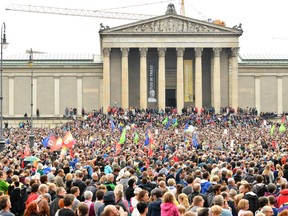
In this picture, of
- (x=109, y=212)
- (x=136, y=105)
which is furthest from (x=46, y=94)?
(x=109, y=212)

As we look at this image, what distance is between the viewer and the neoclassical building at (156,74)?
314 feet

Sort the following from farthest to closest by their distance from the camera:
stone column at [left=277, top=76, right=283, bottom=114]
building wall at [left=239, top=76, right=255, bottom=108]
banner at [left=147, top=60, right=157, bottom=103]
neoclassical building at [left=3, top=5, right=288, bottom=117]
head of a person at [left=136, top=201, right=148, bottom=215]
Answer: stone column at [left=277, top=76, right=283, bottom=114]
building wall at [left=239, top=76, right=255, bottom=108]
banner at [left=147, top=60, right=157, bottom=103]
neoclassical building at [left=3, top=5, right=288, bottom=117]
head of a person at [left=136, top=201, right=148, bottom=215]

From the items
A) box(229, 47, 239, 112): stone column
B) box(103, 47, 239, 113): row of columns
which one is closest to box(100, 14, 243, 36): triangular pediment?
box(103, 47, 239, 113): row of columns

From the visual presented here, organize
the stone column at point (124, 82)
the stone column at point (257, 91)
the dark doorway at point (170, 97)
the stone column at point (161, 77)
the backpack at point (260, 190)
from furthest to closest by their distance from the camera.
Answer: the stone column at point (257, 91) < the dark doorway at point (170, 97) < the stone column at point (161, 77) < the stone column at point (124, 82) < the backpack at point (260, 190)

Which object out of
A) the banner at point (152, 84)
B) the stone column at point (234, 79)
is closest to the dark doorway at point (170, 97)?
the banner at point (152, 84)

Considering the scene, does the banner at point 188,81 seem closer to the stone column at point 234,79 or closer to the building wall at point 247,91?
the stone column at point 234,79

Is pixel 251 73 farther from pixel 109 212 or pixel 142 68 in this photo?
pixel 109 212

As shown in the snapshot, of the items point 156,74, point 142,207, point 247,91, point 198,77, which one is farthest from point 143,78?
point 142,207

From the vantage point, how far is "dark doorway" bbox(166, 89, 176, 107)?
101 metres

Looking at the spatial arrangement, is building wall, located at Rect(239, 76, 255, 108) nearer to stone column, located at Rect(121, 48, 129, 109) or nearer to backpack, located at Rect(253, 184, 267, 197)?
stone column, located at Rect(121, 48, 129, 109)

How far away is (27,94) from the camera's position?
3935 inches

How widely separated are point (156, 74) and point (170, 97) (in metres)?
5.11

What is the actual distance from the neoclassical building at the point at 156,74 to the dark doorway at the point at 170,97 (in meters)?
0.15

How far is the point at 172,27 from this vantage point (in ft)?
316
